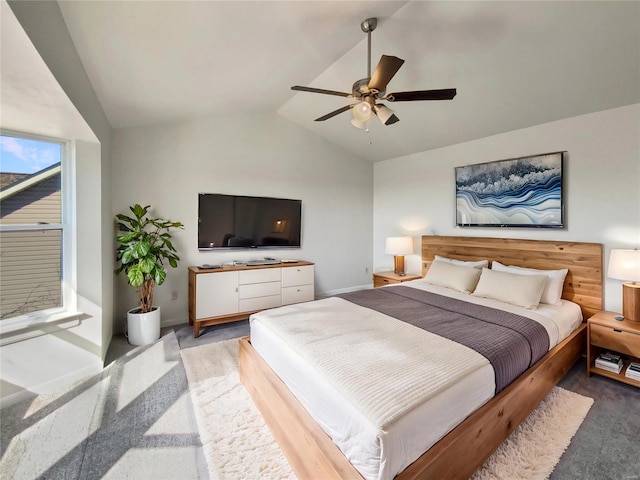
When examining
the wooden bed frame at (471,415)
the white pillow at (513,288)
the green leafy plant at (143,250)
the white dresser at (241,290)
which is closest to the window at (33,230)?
the green leafy plant at (143,250)

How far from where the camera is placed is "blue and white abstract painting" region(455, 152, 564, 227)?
123 inches

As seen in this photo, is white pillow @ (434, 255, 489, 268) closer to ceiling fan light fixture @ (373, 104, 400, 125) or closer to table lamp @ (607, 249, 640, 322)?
table lamp @ (607, 249, 640, 322)

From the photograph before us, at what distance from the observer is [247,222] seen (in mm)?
4133

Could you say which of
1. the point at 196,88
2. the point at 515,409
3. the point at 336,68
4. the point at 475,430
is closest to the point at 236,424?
the point at 475,430

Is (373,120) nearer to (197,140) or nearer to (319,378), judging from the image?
(197,140)

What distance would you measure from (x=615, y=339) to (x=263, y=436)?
9.60ft

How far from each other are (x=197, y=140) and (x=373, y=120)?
2.39 metres

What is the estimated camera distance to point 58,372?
2.29 meters

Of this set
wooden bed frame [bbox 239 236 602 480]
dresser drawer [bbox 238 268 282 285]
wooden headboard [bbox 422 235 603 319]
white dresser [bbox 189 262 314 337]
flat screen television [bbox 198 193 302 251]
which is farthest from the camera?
flat screen television [bbox 198 193 302 251]

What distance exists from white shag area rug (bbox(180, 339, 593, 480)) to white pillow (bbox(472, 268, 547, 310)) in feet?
2.50

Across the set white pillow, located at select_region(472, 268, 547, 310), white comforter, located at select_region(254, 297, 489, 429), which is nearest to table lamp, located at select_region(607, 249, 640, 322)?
white pillow, located at select_region(472, 268, 547, 310)

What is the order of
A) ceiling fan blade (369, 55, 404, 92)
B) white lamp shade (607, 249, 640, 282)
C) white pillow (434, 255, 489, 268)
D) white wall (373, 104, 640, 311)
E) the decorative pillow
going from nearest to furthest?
ceiling fan blade (369, 55, 404, 92) < white lamp shade (607, 249, 640, 282) < white wall (373, 104, 640, 311) < the decorative pillow < white pillow (434, 255, 489, 268)

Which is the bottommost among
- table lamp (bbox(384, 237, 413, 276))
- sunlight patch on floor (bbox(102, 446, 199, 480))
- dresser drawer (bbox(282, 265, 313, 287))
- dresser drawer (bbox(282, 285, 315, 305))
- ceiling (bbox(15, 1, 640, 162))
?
sunlight patch on floor (bbox(102, 446, 199, 480))

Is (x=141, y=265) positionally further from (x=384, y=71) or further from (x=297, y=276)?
(x=384, y=71)
